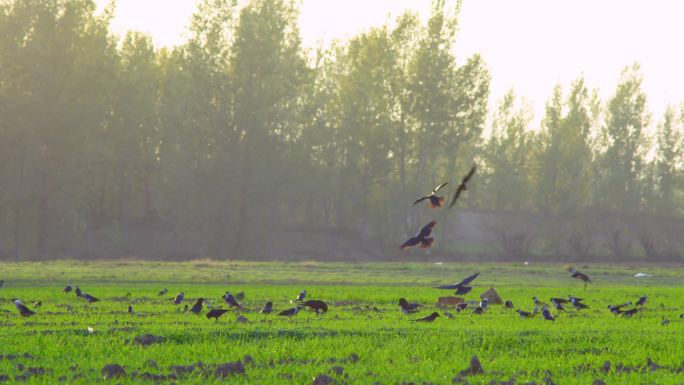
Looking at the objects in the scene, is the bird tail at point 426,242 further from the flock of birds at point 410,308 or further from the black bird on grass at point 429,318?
the black bird on grass at point 429,318

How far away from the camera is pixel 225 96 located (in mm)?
79812

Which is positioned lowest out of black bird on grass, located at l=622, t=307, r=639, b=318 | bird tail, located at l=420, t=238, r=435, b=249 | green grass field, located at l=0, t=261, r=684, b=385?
green grass field, located at l=0, t=261, r=684, b=385

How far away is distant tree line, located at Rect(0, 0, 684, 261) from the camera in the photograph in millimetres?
72812

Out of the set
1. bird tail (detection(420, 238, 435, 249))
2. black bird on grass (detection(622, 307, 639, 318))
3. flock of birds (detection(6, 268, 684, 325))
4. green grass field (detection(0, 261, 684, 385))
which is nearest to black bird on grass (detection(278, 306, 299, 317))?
flock of birds (detection(6, 268, 684, 325))

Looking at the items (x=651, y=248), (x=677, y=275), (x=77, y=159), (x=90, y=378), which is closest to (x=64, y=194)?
(x=77, y=159)

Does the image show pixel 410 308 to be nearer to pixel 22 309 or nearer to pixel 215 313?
pixel 215 313

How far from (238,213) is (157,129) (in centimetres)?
1140

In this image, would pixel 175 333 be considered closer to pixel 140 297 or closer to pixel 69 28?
pixel 140 297

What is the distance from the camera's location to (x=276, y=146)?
79312 mm

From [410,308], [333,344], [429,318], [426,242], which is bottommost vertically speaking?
[333,344]

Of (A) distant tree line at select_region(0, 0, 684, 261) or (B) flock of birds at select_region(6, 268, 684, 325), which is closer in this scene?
(B) flock of birds at select_region(6, 268, 684, 325)

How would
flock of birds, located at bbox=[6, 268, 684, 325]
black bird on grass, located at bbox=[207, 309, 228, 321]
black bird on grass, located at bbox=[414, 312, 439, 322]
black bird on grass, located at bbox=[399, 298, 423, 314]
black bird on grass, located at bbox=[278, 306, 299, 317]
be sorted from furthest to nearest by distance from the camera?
black bird on grass, located at bbox=[399, 298, 423, 314]
black bird on grass, located at bbox=[278, 306, 299, 317]
black bird on grass, located at bbox=[414, 312, 439, 322]
flock of birds, located at bbox=[6, 268, 684, 325]
black bird on grass, located at bbox=[207, 309, 228, 321]

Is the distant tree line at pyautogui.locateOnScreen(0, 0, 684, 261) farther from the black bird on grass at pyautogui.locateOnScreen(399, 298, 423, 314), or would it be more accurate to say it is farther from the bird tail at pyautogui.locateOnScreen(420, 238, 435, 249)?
the bird tail at pyautogui.locateOnScreen(420, 238, 435, 249)

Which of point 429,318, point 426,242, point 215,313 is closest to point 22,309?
point 215,313
